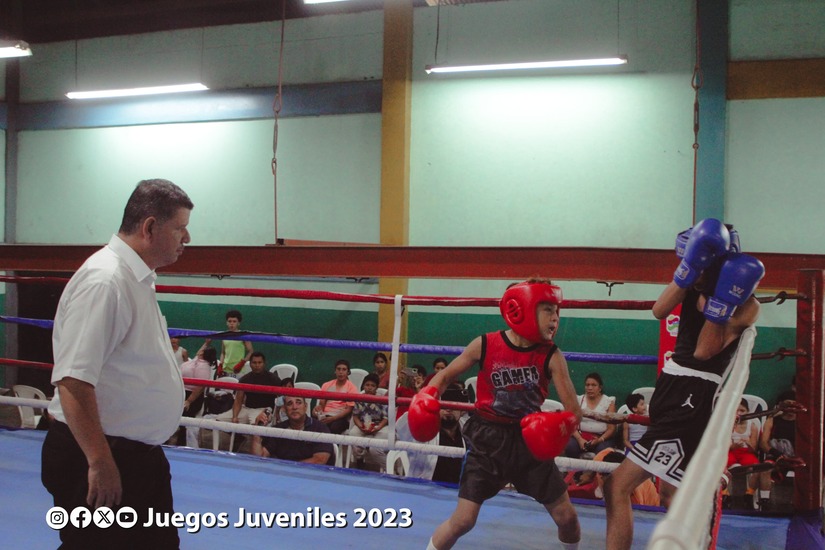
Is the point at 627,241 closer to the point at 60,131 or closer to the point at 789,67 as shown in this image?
the point at 789,67

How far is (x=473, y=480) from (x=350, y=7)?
6.85 metres

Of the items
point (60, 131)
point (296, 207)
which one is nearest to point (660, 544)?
point (296, 207)

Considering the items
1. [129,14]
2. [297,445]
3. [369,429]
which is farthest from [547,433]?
[129,14]

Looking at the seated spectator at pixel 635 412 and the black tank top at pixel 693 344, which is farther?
the seated spectator at pixel 635 412

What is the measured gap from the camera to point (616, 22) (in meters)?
6.91

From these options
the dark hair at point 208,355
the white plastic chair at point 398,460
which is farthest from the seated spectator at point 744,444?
the dark hair at point 208,355

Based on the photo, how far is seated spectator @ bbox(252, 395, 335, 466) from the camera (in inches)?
152

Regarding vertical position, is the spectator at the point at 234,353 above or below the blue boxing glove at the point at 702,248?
below

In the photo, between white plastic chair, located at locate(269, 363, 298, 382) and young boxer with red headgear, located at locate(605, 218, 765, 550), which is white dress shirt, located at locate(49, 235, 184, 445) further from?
white plastic chair, located at locate(269, 363, 298, 382)

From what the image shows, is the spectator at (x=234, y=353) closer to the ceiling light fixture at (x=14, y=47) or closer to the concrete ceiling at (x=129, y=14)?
the ceiling light fixture at (x=14, y=47)

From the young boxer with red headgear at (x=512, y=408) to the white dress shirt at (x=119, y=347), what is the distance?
2.34 ft

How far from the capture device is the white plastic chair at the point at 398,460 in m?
3.71

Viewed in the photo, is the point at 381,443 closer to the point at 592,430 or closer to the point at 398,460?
the point at 592,430

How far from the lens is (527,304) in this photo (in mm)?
1903
